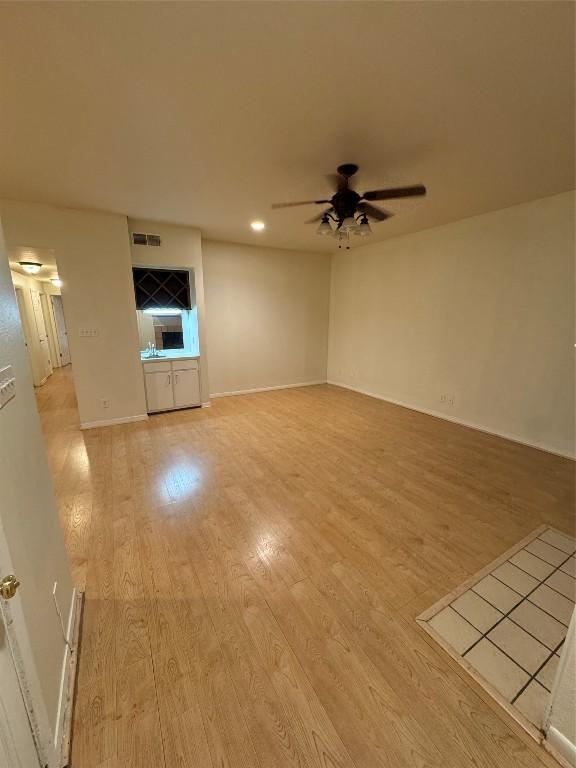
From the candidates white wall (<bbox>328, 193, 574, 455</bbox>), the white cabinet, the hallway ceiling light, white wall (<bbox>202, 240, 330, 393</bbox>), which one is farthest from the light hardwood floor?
the hallway ceiling light

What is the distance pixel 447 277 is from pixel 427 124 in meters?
2.50

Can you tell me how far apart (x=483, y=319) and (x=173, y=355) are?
4366mm

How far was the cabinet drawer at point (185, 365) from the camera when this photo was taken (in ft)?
14.7

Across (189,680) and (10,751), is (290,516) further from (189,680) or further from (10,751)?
(10,751)

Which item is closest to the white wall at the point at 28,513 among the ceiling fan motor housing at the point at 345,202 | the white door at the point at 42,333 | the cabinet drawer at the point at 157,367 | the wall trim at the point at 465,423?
the ceiling fan motor housing at the point at 345,202

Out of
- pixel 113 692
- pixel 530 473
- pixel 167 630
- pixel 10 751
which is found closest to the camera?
pixel 10 751

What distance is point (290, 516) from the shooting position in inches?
88.6

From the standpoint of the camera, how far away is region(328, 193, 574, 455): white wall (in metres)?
3.15

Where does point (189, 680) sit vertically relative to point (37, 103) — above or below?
below

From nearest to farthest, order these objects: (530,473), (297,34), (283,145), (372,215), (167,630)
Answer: (297,34) → (167,630) → (283,145) → (372,215) → (530,473)

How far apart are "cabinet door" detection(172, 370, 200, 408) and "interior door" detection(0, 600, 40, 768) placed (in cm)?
392

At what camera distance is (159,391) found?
174 inches

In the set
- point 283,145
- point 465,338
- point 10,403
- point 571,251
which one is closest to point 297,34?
point 283,145

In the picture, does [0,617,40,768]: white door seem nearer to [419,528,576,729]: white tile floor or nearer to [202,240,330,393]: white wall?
[419,528,576,729]: white tile floor
